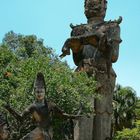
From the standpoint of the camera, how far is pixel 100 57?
10656mm

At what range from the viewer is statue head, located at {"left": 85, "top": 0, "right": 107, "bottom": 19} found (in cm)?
1120

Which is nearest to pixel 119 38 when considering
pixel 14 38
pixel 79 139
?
pixel 79 139

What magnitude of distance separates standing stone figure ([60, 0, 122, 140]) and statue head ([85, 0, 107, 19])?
0.37 metres

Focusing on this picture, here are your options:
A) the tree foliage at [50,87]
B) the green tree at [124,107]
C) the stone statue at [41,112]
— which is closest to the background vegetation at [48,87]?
the tree foliage at [50,87]

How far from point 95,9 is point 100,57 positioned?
1.17m

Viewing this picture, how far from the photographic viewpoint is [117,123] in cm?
2652

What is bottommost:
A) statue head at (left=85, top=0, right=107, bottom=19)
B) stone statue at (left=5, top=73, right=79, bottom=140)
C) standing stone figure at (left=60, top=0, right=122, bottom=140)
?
stone statue at (left=5, top=73, right=79, bottom=140)

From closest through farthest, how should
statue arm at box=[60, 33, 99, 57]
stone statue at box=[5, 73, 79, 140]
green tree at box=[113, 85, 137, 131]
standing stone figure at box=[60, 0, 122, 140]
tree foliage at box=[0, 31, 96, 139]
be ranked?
stone statue at box=[5, 73, 79, 140] → tree foliage at box=[0, 31, 96, 139] → statue arm at box=[60, 33, 99, 57] → standing stone figure at box=[60, 0, 122, 140] → green tree at box=[113, 85, 137, 131]

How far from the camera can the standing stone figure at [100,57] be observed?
34.1 feet

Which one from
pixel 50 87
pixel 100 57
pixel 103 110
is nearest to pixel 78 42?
pixel 100 57

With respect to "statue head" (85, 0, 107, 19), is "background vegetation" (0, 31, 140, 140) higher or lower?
lower

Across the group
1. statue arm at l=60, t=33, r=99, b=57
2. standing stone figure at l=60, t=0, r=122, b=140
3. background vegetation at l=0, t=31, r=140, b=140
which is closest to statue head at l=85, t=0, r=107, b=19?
standing stone figure at l=60, t=0, r=122, b=140

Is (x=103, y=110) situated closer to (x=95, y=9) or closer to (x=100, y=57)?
(x=100, y=57)

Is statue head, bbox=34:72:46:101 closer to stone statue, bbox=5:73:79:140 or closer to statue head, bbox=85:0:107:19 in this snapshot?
stone statue, bbox=5:73:79:140
